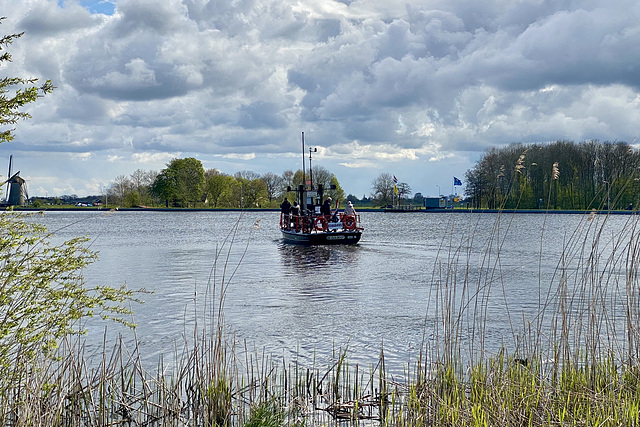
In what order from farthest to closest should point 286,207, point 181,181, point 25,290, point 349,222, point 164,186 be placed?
1. point 164,186
2. point 181,181
3. point 286,207
4. point 349,222
5. point 25,290

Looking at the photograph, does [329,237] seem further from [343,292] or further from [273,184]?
[273,184]

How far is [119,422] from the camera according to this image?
600 centimetres

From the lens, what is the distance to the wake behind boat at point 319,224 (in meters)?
35.1

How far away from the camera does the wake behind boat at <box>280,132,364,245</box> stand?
35094 mm

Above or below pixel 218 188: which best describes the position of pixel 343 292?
below

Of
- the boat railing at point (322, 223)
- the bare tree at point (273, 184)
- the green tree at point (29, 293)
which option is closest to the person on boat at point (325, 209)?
the boat railing at point (322, 223)

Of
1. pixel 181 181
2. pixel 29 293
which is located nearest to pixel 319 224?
pixel 29 293

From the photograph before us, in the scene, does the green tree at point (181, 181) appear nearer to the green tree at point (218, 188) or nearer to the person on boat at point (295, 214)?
the green tree at point (218, 188)

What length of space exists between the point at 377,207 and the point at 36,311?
397 feet

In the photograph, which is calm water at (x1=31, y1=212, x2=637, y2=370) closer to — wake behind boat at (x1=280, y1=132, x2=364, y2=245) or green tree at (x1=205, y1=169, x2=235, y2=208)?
wake behind boat at (x1=280, y1=132, x2=364, y2=245)

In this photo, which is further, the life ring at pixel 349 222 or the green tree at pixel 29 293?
the life ring at pixel 349 222

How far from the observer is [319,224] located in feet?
120

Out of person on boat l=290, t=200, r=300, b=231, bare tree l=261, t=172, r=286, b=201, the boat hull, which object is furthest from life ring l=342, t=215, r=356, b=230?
bare tree l=261, t=172, r=286, b=201

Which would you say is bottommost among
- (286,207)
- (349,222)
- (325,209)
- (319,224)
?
(319,224)
